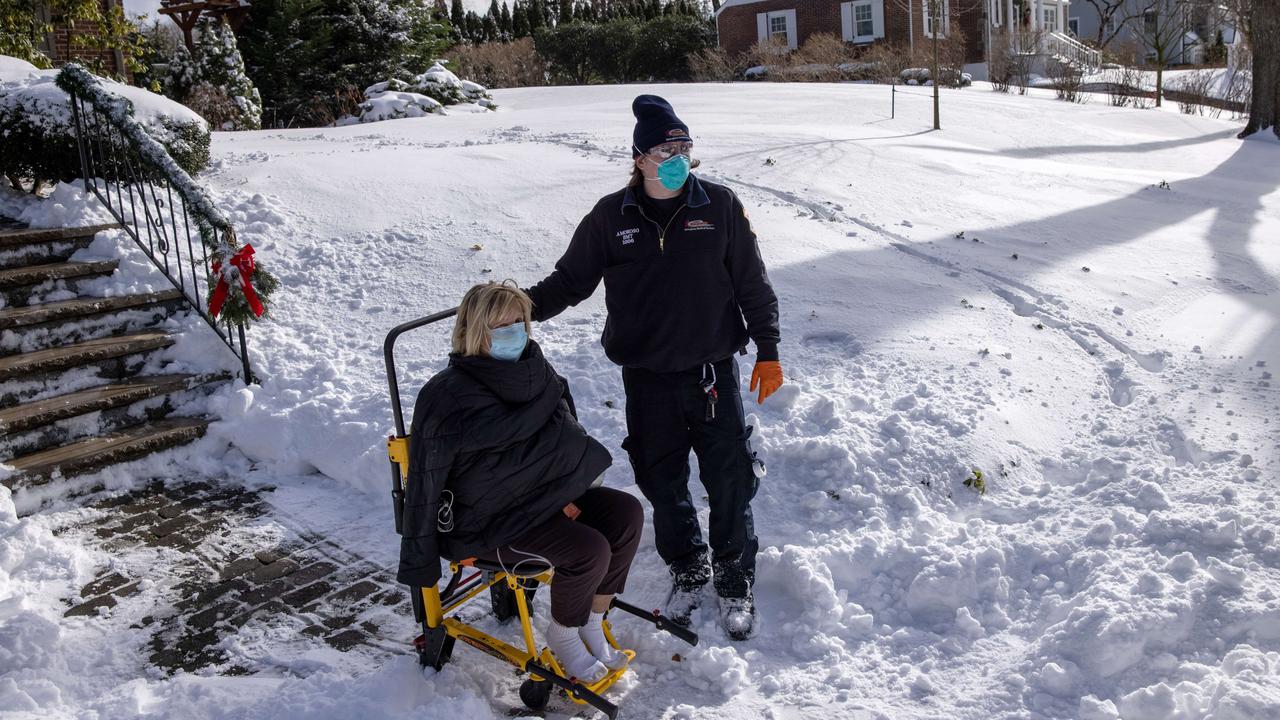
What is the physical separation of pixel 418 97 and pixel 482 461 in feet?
45.5

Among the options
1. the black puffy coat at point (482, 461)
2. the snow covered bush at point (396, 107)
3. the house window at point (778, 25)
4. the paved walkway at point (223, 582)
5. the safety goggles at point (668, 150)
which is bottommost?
the paved walkway at point (223, 582)

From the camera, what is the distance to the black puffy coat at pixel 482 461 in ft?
9.87

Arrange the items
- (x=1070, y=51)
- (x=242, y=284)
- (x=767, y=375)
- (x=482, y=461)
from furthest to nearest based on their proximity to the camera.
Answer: (x=1070, y=51) → (x=242, y=284) → (x=767, y=375) → (x=482, y=461)

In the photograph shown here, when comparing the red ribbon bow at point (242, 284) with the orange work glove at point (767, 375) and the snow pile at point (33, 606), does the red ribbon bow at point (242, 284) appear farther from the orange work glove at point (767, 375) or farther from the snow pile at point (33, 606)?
the orange work glove at point (767, 375)

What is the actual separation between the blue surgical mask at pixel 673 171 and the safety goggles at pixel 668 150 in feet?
0.04

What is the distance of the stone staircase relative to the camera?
16.1 ft

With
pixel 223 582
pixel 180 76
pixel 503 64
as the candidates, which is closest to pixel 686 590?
pixel 223 582

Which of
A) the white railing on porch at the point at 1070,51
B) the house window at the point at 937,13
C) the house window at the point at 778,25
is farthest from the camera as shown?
the house window at the point at 778,25

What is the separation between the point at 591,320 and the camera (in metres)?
5.93

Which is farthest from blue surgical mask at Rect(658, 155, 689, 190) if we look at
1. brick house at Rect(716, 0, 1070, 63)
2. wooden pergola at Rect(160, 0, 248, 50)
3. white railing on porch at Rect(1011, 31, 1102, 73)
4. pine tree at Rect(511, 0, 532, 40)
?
pine tree at Rect(511, 0, 532, 40)

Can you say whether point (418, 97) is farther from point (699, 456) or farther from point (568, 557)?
point (568, 557)

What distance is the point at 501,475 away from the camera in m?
3.09

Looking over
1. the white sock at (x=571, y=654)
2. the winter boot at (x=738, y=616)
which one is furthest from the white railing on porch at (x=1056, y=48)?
the white sock at (x=571, y=654)

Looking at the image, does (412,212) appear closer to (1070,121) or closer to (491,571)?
(491,571)
